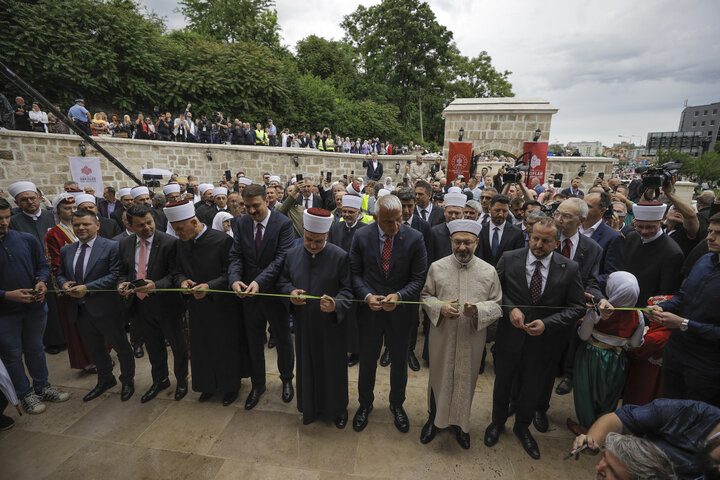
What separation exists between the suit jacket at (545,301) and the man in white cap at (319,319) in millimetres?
1485

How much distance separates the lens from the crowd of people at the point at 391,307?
2822 millimetres

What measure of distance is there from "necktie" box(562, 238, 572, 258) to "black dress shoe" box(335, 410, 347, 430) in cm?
290

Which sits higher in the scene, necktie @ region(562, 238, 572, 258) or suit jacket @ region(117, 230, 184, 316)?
necktie @ region(562, 238, 572, 258)

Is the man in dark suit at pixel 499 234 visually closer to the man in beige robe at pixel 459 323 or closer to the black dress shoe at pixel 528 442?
the man in beige robe at pixel 459 323

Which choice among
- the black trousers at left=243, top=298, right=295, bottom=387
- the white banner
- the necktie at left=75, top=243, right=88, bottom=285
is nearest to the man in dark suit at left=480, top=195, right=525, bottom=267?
the black trousers at left=243, top=298, right=295, bottom=387

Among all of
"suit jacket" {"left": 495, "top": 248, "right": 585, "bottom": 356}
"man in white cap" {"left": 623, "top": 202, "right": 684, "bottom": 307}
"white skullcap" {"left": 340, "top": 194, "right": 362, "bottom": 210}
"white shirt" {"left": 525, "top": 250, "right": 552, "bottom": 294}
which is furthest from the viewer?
"white skullcap" {"left": 340, "top": 194, "right": 362, "bottom": 210}

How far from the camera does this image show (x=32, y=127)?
35.3 feet

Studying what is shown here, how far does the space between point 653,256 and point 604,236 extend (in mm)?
487

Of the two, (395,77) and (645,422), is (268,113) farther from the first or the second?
(645,422)

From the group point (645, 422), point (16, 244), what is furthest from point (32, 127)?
point (645, 422)

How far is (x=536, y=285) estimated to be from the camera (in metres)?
2.90

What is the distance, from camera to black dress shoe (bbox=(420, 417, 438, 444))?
123 inches

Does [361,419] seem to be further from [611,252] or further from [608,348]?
[611,252]

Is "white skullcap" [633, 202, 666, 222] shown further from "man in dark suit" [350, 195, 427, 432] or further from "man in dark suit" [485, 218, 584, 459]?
"man in dark suit" [350, 195, 427, 432]
